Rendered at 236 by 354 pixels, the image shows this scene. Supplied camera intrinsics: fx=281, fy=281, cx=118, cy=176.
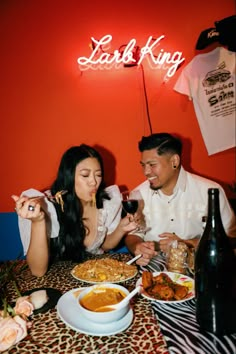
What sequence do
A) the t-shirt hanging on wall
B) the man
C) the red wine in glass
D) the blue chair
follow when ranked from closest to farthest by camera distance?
1. the red wine in glass
2. the man
3. the blue chair
4. the t-shirt hanging on wall

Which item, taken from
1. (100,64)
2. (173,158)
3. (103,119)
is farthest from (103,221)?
(100,64)

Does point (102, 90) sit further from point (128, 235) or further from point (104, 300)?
point (104, 300)

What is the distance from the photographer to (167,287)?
1.19 metres

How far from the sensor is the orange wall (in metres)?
3.01

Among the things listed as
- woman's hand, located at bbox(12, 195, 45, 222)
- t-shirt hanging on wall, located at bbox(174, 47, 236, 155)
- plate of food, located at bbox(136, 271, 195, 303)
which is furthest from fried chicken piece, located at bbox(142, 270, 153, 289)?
t-shirt hanging on wall, located at bbox(174, 47, 236, 155)

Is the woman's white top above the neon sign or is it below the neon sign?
below

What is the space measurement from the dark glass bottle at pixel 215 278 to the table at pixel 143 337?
0.04 metres

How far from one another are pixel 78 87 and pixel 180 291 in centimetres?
250

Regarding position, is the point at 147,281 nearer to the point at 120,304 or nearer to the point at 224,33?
the point at 120,304

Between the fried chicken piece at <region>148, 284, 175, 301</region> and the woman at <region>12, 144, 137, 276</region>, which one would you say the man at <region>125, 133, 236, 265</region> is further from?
the fried chicken piece at <region>148, 284, 175, 301</region>

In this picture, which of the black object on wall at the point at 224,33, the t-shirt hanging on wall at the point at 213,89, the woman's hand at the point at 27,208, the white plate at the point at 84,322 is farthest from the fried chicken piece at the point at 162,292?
the black object on wall at the point at 224,33

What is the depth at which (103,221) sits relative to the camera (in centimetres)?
223

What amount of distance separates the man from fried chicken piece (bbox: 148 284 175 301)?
114 centimetres

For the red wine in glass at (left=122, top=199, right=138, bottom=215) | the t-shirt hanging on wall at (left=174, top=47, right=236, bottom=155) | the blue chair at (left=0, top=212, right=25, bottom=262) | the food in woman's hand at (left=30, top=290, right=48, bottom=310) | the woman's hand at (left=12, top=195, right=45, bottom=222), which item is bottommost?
the blue chair at (left=0, top=212, right=25, bottom=262)
